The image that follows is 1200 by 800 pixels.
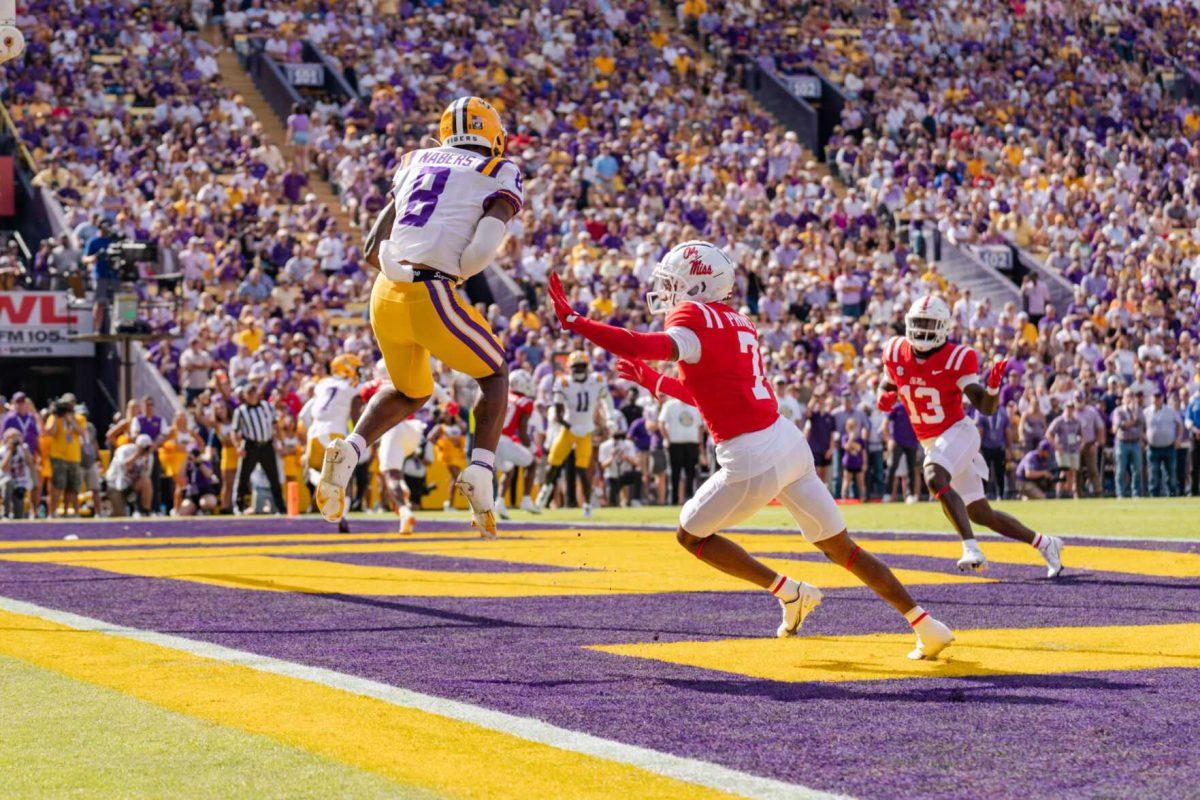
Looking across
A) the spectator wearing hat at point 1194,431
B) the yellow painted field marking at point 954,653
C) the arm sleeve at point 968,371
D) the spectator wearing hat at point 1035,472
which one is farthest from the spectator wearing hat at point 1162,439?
the yellow painted field marking at point 954,653

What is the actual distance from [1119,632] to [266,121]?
82.2ft

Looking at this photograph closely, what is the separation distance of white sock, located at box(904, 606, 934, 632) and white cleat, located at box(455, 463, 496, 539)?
173 centimetres

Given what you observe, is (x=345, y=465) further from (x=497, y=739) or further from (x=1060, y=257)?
(x=1060, y=257)

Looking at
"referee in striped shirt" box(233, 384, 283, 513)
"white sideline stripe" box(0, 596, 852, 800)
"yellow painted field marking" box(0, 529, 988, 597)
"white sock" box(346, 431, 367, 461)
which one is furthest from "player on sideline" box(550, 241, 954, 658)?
"referee in striped shirt" box(233, 384, 283, 513)

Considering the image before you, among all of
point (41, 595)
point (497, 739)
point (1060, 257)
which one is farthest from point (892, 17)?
point (497, 739)

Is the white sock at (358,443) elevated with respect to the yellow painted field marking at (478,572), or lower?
elevated

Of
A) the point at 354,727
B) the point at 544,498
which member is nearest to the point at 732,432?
the point at 354,727

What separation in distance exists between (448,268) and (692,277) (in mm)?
1090

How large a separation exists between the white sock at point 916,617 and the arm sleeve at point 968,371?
406cm

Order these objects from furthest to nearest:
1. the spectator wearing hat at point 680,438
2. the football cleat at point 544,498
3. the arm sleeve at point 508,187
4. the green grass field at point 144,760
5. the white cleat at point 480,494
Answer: the spectator wearing hat at point 680,438 → the football cleat at point 544,498 → the arm sleeve at point 508,187 → the white cleat at point 480,494 → the green grass field at point 144,760

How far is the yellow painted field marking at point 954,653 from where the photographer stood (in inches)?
255

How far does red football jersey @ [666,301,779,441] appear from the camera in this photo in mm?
6957

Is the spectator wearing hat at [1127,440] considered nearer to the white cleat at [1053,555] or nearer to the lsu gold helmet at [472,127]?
the white cleat at [1053,555]

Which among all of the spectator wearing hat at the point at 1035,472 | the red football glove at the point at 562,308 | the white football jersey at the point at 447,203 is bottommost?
the spectator wearing hat at the point at 1035,472
